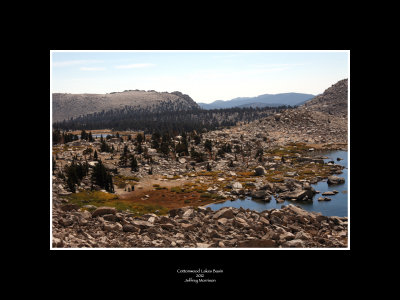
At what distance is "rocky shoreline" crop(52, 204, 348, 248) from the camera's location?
16.9 meters

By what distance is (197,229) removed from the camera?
19.5 meters

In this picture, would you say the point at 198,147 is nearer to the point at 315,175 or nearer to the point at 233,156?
the point at 233,156

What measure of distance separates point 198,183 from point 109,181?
10.3 m

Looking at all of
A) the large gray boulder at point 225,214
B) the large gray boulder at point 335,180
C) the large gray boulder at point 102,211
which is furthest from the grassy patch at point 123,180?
the large gray boulder at point 335,180

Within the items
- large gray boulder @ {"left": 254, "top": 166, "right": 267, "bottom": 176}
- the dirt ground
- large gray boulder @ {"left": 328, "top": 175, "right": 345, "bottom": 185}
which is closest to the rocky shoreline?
the dirt ground

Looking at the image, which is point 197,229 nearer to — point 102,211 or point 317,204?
point 102,211

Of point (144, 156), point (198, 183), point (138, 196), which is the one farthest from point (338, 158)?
point (138, 196)

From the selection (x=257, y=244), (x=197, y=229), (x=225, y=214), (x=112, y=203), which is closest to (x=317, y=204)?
(x=225, y=214)

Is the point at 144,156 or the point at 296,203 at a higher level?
the point at 144,156

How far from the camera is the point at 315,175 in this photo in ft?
126

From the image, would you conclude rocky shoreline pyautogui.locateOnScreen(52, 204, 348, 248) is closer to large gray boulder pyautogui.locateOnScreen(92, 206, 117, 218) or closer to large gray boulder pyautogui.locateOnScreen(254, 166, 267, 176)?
large gray boulder pyautogui.locateOnScreen(92, 206, 117, 218)

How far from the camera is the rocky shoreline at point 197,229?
1686 centimetres

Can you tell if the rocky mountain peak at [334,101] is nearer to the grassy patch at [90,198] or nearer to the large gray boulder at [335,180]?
the large gray boulder at [335,180]
